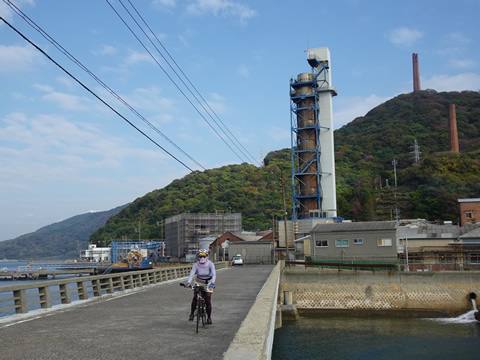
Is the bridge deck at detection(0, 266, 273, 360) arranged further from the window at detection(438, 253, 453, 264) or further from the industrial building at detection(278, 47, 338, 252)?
the industrial building at detection(278, 47, 338, 252)

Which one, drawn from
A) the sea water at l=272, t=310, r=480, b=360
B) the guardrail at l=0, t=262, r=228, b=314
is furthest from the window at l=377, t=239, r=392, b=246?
the guardrail at l=0, t=262, r=228, b=314

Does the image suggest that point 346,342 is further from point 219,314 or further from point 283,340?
point 219,314

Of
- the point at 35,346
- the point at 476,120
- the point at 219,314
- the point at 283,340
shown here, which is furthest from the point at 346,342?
the point at 476,120

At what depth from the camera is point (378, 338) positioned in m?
31.0

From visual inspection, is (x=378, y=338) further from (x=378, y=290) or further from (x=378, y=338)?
(x=378, y=290)

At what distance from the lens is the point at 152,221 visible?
595 feet

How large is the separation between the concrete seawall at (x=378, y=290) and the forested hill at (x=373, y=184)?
66.8 m

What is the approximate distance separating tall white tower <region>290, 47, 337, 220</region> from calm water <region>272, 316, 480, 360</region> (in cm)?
5055

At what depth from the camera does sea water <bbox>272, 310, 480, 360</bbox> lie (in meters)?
26.4

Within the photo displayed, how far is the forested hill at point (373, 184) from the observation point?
11300 cm

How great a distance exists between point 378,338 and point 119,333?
24.7 m

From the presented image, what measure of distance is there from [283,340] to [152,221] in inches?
6162

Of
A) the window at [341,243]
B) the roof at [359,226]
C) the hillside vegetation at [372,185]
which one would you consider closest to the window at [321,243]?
the roof at [359,226]

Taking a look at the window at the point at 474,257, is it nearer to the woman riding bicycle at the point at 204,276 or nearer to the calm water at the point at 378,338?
the calm water at the point at 378,338
